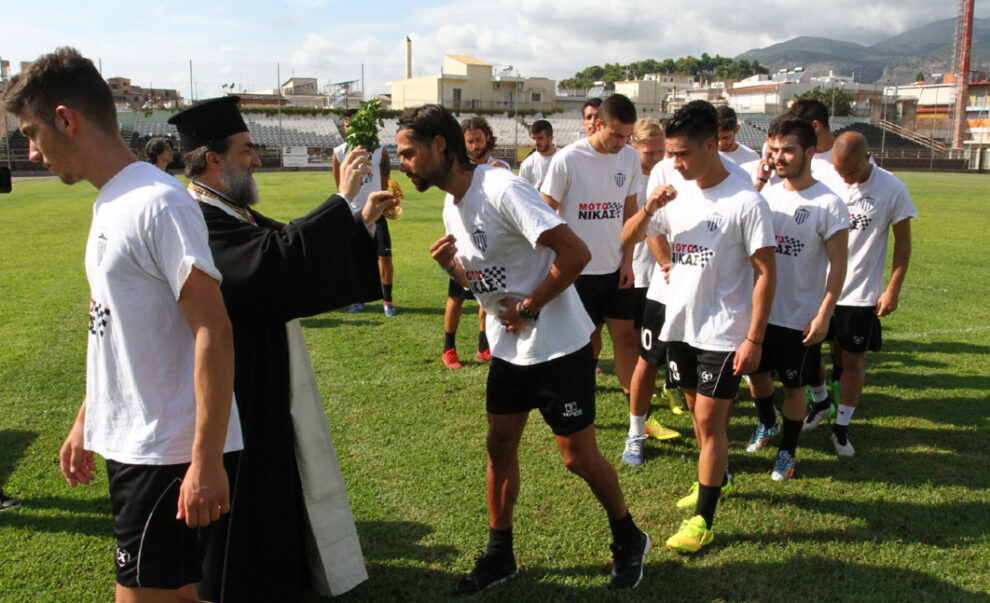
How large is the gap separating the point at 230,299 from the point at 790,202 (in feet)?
11.6

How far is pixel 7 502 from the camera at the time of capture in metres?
4.04

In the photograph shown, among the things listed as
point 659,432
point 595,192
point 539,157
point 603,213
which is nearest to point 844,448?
point 659,432

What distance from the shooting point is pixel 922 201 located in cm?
2436

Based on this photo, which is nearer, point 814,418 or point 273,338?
point 273,338

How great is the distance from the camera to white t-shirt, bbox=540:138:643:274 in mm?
5316

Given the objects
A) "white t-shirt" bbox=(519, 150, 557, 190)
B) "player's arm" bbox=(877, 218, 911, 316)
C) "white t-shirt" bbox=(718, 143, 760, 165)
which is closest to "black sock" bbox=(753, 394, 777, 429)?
"player's arm" bbox=(877, 218, 911, 316)

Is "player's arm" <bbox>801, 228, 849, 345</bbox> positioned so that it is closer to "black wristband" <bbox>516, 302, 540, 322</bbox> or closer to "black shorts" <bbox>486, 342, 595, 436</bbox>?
"black shorts" <bbox>486, 342, 595, 436</bbox>

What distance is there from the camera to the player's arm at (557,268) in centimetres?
291

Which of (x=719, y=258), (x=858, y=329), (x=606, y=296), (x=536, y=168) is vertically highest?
(x=536, y=168)

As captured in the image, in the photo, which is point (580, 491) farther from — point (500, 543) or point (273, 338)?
point (273, 338)

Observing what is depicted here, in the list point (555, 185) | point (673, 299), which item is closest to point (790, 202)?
point (673, 299)

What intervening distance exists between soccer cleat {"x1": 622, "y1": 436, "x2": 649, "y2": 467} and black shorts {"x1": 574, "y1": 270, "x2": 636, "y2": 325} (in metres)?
1.08

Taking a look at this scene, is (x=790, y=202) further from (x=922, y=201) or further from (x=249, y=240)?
(x=922, y=201)

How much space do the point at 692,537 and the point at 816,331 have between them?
60.9 inches
